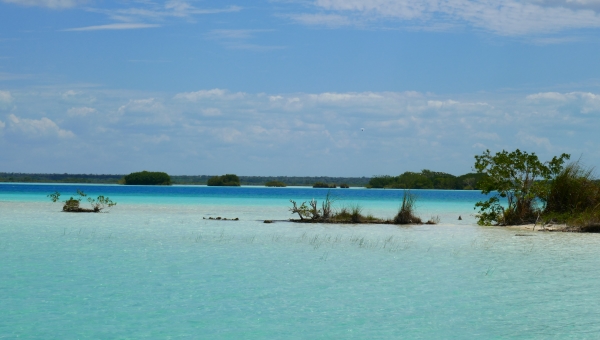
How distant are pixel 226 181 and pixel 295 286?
114761 millimetres

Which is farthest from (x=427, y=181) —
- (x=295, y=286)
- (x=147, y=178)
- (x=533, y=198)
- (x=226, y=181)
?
(x=295, y=286)

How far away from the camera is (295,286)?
39.4 feet

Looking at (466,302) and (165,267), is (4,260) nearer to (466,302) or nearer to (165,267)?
(165,267)

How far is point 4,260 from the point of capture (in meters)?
14.7

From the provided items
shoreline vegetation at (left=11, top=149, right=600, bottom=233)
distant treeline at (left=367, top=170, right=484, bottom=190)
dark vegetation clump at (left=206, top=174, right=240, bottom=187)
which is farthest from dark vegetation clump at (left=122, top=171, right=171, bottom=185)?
shoreline vegetation at (left=11, top=149, right=600, bottom=233)

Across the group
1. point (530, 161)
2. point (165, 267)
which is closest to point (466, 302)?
point (165, 267)

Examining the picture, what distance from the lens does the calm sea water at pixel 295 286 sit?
9.00 m

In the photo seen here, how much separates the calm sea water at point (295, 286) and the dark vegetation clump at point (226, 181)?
10486 centimetres

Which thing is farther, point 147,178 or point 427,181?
point 147,178

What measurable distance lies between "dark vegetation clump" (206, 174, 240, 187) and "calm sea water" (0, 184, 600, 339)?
104856 mm

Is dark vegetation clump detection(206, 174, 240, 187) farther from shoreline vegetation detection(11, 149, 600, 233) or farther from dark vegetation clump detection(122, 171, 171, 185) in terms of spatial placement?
shoreline vegetation detection(11, 149, 600, 233)

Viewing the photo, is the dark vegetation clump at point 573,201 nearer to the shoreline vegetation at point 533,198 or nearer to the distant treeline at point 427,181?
the shoreline vegetation at point 533,198

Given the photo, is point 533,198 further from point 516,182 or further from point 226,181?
point 226,181

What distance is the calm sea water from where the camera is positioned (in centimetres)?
900
